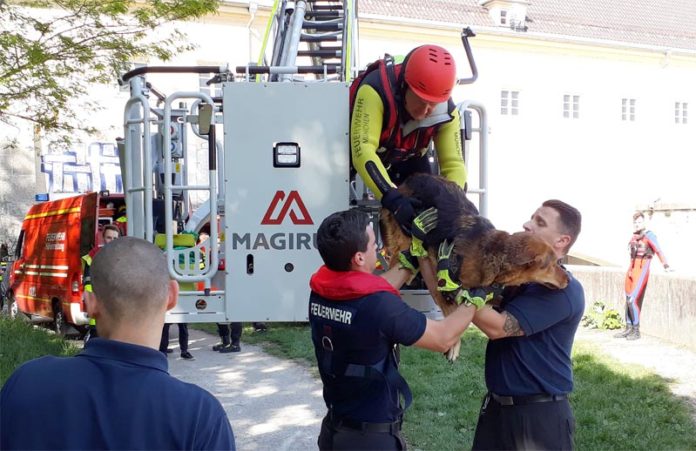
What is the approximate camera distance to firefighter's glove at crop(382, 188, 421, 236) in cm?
368

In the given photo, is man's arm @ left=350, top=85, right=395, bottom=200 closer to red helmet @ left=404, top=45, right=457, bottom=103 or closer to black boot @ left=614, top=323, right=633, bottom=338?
red helmet @ left=404, top=45, right=457, bottom=103

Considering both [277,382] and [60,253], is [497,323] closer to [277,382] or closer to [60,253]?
[277,382]

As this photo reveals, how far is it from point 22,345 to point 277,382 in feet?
10.9

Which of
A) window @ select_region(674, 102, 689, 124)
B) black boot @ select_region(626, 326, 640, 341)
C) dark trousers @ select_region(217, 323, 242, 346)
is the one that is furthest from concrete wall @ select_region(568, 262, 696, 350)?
window @ select_region(674, 102, 689, 124)

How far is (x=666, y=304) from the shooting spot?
1014cm

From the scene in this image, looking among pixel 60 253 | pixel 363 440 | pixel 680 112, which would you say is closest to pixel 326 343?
pixel 363 440

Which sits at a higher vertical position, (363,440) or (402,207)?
(402,207)

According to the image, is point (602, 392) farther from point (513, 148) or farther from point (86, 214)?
point (513, 148)

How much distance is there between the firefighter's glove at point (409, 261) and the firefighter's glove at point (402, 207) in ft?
0.36

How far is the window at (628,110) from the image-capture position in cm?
3023

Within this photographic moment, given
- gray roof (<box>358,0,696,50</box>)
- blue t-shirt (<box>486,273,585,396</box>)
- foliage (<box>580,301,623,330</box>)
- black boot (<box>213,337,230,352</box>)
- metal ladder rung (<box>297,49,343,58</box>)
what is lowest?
black boot (<box>213,337,230,352</box>)

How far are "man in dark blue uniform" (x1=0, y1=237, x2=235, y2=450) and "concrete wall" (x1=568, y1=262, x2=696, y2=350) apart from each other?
874 centimetres

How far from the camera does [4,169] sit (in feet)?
68.0

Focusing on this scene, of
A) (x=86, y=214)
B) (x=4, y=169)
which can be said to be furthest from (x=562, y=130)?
(x=86, y=214)
